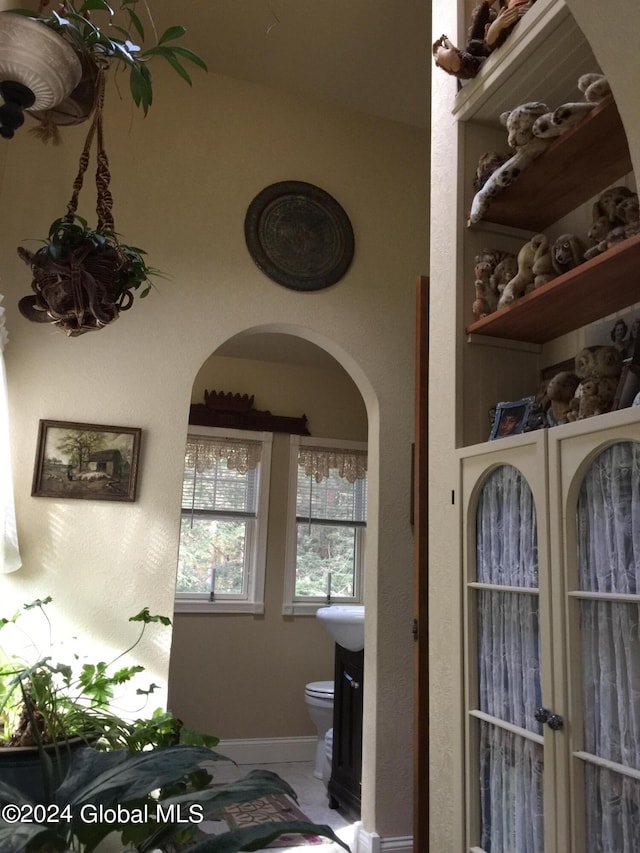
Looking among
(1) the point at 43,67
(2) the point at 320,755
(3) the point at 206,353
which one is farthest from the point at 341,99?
(2) the point at 320,755

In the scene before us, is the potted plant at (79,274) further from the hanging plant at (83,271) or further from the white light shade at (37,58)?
the white light shade at (37,58)

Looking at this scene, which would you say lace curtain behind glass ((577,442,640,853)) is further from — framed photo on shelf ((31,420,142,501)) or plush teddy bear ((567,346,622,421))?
framed photo on shelf ((31,420,142,501))

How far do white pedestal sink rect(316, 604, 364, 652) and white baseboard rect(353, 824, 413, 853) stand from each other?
0.79 meters

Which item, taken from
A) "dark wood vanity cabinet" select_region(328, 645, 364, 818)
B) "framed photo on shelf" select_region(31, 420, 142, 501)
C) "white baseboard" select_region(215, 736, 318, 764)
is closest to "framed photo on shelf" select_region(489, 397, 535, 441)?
"framed photo on shelf" select_region(31, 420, 142, 501)

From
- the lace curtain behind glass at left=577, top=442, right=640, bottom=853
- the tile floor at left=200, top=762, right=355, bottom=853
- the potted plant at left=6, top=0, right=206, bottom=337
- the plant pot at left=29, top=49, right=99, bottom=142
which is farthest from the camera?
the tile floor at left=200, top=762, right=355, bottom=853

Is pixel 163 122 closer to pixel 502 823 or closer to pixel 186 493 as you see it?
pixel 186 493

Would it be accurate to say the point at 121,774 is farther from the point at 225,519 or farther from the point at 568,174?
the point at 225,519

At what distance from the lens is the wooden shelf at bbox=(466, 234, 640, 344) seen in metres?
1.50

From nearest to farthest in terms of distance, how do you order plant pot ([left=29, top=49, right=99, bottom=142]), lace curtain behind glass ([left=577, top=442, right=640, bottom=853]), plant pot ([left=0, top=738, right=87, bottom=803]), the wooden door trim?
lace curtain behind glass ([left=577, top=442, right=640, bottom=853]) < plant pot ([left=29, top=49, right=99, bottom=142]) < plant pot ([left=0, top=738, right=87, bottom=803]) < the wooden door trim

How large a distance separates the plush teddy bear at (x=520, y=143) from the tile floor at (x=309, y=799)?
2400 millimetres

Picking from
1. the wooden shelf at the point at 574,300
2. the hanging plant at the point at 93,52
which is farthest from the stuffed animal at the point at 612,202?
the hanging plant at the point at 93,52

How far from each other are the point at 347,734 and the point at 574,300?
2.55 m

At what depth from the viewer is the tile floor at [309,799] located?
9.71 ft

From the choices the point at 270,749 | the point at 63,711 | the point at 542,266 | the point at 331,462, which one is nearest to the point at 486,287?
the point at 542,266
